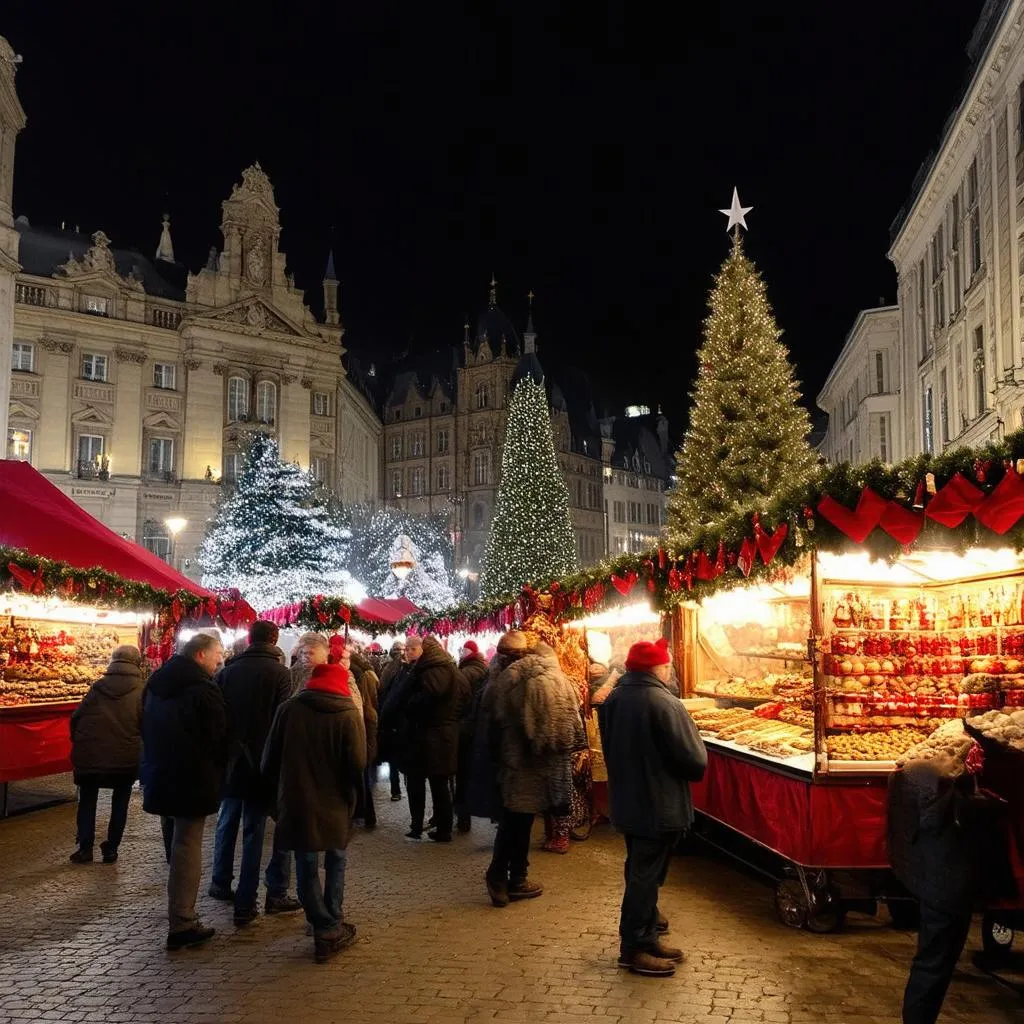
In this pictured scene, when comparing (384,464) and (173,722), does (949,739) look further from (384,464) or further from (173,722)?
(384,464)

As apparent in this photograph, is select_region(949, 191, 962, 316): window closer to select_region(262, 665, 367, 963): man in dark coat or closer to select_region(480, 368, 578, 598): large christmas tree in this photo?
select_region(480, 368, 578, 598): large christmas tree

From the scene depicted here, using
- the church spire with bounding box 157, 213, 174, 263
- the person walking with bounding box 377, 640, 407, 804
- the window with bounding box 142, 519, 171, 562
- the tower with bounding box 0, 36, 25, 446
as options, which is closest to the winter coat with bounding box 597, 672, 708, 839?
the person walking with bounding box 377, 640, 407, 804

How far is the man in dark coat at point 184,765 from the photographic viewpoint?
6.29m

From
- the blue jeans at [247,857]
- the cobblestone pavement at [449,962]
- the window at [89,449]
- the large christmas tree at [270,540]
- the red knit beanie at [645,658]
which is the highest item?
the window at [89,449]

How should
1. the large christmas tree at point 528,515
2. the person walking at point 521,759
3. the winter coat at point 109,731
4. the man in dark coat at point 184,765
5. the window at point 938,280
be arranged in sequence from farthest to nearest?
the large christmas tree at point 528,515
the window at point 938,280
the winter coat at point 109,731
the person walking at point 521,759
the man in dark coat at point 184,765

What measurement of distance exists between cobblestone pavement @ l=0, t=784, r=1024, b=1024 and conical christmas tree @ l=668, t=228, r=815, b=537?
13028mm

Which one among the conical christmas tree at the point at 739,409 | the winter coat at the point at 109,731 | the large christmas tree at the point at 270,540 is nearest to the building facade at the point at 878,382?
the conical christmas tree at the point at 739,409

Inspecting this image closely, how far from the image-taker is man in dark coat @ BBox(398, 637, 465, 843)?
33.3 feet

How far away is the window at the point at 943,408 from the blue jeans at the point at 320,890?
85.1 ft

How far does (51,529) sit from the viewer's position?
12.3 m

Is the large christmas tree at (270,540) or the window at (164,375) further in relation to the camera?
the window at (164,375)

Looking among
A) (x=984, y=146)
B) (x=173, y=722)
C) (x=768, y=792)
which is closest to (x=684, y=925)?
(x=768, y=792)

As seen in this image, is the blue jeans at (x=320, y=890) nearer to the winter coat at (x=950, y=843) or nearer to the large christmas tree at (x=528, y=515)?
the winter coat at (x=950, y=843)

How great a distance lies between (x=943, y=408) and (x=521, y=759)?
993 inches
